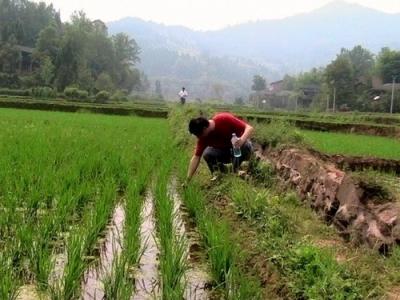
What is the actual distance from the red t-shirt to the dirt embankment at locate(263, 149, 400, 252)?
76 cm

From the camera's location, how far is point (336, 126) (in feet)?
64.0

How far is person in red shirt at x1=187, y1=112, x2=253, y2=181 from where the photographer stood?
512cm

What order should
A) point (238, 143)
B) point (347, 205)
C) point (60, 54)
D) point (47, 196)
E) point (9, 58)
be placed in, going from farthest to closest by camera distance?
point (9, 58) → point (60, 54) → point (238, 143) → point (47, 196) → point (347, 205)

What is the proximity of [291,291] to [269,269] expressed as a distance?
13.8 inches

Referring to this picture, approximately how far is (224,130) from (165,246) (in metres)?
2.46

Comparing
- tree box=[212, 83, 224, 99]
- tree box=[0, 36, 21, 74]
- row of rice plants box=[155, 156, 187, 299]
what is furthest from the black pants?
tree box=[212, 83, 224, 99]

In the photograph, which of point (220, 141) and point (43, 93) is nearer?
point (220, 141)

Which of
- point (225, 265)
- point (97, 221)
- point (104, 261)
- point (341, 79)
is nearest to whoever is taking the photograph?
point (225, 265)

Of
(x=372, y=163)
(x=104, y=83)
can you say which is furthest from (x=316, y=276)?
(x=104, y=83)

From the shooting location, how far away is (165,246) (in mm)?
3154

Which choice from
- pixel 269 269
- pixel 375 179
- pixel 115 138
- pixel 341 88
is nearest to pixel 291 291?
pixel 269 269

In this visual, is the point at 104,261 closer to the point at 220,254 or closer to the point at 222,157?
the point at 220,254

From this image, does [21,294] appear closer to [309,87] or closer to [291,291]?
[291,291]

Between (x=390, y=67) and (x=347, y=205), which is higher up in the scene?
(x=390, y=67)
